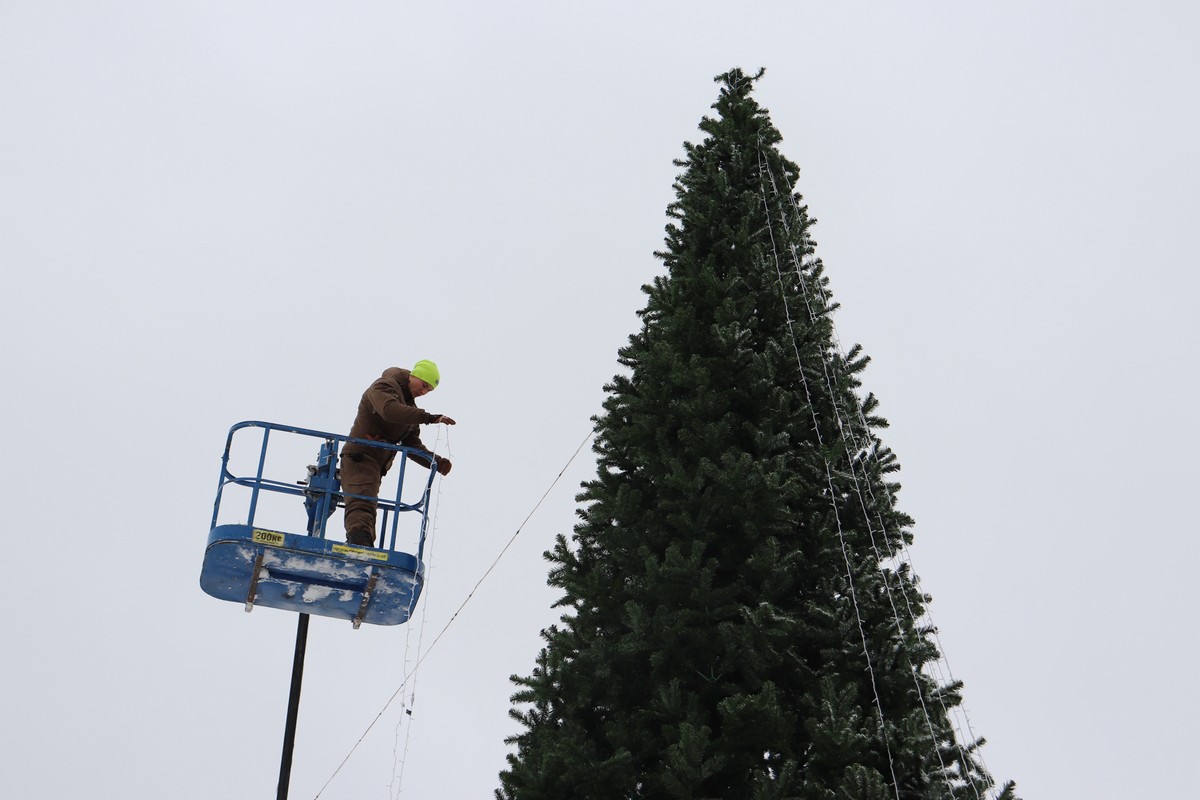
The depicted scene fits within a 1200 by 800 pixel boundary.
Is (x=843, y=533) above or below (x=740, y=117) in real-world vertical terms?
below

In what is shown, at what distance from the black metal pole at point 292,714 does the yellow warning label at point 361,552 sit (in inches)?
29.6

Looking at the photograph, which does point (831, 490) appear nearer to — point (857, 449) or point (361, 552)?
point (857, 449)

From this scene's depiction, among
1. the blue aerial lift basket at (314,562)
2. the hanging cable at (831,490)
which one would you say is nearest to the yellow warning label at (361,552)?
the blue aerial lift basket at (314,562)

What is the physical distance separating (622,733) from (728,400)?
306cm

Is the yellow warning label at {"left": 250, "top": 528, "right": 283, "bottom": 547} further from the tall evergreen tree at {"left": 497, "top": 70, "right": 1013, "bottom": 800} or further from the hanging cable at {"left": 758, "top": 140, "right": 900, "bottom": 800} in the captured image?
→ the hanging cable at {"left": 758, "top": 140, "right": 900, "bottom": 800}

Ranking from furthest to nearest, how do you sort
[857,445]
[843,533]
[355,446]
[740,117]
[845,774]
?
[740,117], [355,446], [857,445], [843,533], [845,774]

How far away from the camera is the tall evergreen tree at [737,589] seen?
800cm

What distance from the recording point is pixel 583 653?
890 centimetres

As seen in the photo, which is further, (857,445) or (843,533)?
(857,445)

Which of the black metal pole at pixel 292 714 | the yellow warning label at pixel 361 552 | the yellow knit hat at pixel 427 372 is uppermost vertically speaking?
the yellow knit hat at pixel 427 372

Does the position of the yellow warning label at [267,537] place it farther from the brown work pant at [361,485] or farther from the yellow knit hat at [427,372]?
the yellow knit hat at [427,372]

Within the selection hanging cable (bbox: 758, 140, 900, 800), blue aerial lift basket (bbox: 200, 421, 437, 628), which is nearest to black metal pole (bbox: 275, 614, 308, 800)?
blue aerial lift basket (bbox: 200, 421, 437, 628)

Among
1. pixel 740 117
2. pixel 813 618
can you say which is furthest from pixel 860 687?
pixel 740 117

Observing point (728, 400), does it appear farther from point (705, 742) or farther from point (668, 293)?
point (705, 742)
